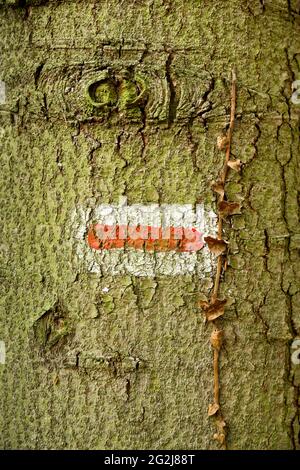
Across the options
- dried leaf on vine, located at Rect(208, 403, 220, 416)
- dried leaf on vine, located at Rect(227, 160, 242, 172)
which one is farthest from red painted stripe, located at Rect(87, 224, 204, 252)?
dried leaf on vine, located at Rect(208, 403, 220, 416)

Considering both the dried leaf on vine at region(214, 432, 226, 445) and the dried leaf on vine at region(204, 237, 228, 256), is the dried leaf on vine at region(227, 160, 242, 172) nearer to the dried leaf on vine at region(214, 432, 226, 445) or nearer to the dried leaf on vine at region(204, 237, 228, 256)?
the dried leaf on vine at region(204, 237, 228, 256)

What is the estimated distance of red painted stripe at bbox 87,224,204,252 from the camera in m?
0.97

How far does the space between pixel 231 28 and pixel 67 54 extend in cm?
31

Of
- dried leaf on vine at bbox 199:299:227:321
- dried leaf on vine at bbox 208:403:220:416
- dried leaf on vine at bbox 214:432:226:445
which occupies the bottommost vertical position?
dried leaf on vine at bbox 214:432:226:445

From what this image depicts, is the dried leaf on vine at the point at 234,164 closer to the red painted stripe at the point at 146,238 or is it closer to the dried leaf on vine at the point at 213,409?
the red painted stripe at the point at 146,238

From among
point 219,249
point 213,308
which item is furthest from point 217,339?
point 219,249

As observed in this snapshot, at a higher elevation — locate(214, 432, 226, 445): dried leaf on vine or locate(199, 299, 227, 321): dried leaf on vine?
locate(199, 299, 227, 321): dried leaf on vine

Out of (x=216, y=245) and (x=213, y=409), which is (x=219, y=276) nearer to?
(x=216, y=245)

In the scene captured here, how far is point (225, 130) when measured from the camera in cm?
96

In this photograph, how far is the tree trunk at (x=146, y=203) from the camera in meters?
0.94

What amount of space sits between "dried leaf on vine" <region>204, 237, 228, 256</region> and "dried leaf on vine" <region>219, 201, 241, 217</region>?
5cm


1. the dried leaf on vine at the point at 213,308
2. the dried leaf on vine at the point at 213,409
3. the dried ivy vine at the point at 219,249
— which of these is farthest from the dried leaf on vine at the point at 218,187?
the dried leaf on vine at the point at 213,409
